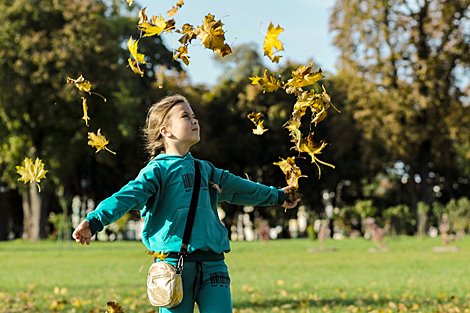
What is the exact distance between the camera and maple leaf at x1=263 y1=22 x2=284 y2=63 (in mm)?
3279

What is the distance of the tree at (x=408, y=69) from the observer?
2967 cm

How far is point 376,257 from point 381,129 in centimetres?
1460

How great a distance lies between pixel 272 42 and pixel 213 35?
0.33 meters

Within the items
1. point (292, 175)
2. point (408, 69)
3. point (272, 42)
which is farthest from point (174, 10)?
point (408, 69)

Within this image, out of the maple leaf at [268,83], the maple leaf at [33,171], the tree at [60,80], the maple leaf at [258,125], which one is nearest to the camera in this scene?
the maple leaf at [268,83]

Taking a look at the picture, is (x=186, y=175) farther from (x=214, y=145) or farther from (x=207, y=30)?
(x=214, y=145)

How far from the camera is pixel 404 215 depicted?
32.4 metres

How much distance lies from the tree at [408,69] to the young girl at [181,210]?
27665 mm

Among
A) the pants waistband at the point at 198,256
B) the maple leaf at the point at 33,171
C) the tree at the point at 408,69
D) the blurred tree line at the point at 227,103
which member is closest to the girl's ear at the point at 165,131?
the pants waistband at the point at 198,256

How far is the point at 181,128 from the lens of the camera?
3.41 m

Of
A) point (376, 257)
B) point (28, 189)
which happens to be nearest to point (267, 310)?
point (376, 257)

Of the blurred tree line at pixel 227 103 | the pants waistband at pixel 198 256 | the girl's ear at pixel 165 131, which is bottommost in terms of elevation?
the pants waistband at pixel 198 256

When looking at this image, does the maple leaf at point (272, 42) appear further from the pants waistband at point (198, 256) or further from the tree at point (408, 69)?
the tree at point (408, 69)

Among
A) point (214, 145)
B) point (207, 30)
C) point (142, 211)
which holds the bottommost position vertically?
point (142, 211)
